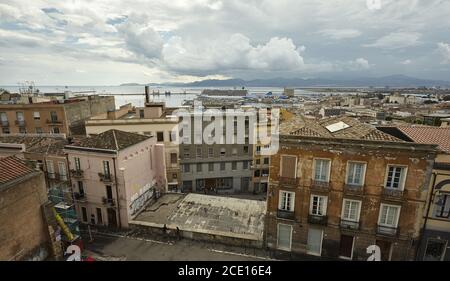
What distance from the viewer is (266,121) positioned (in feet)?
143

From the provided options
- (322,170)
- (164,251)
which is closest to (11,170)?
(164,251)

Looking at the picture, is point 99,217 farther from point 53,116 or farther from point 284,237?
point 53,116

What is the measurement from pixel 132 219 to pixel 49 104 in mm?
29995

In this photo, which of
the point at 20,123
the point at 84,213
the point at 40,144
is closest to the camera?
the point at 84,213

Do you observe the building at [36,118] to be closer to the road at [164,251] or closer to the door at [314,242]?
the road at [164,251]

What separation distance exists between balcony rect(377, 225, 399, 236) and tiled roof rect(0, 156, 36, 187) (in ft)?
91.7

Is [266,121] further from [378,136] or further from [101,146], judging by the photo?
[101,146]

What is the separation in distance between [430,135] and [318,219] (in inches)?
487

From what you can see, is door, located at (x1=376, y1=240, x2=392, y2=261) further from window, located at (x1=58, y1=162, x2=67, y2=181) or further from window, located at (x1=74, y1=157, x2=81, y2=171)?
window, located at (x1=58, y1=162, x2=67, y2=181)

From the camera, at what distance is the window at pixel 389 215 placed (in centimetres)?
1980

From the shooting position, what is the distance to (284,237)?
2298cm

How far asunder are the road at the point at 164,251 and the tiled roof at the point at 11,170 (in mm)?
9899

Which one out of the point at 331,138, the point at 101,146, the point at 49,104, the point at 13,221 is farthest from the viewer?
the point at 49,104

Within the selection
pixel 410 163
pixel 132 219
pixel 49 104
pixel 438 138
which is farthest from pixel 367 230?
pixel 49 104
